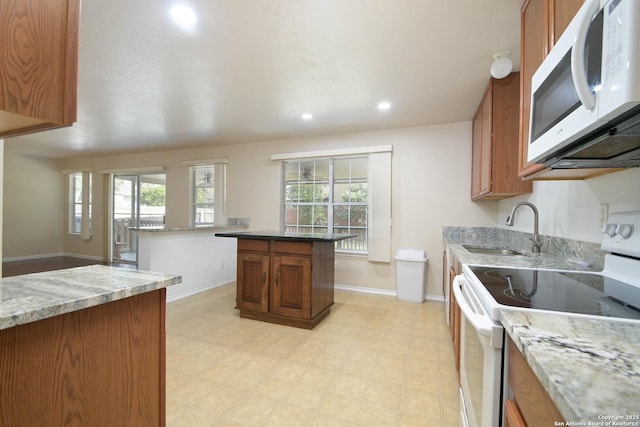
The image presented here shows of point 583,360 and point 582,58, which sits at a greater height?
point 582,58

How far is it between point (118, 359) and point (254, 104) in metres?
2.81

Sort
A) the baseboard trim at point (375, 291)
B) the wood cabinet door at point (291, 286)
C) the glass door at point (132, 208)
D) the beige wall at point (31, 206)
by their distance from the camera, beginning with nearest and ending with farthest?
the wood cabinet door at point (291, 286)
the baseboard trim at point (375, 291)
the beige wall at point (31, 206)
the glass door at point (132, 208)

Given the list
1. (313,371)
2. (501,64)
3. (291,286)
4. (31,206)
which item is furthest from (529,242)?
(31,206)

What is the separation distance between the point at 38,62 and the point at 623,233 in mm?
2183

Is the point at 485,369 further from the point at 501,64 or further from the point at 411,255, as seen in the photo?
the point at 411,255

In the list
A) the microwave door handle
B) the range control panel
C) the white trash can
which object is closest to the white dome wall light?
the range control panel

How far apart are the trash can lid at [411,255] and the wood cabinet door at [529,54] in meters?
2.22

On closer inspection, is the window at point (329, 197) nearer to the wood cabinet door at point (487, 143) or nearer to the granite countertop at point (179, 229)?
the granite countertop at point (179, 229)

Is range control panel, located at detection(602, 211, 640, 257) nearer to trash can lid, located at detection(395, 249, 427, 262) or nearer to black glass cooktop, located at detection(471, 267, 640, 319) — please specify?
black glass cooktop, located at detection(471, 267, 640, 319)

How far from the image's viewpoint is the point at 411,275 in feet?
11.9

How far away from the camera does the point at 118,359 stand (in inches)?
38.9

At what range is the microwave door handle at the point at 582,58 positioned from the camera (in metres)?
0.74

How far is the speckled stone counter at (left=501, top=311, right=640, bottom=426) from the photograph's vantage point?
40cm

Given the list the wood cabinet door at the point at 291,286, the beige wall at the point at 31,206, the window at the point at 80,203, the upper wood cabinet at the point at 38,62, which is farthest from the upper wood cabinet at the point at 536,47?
the beige wall at the point at 31,206
